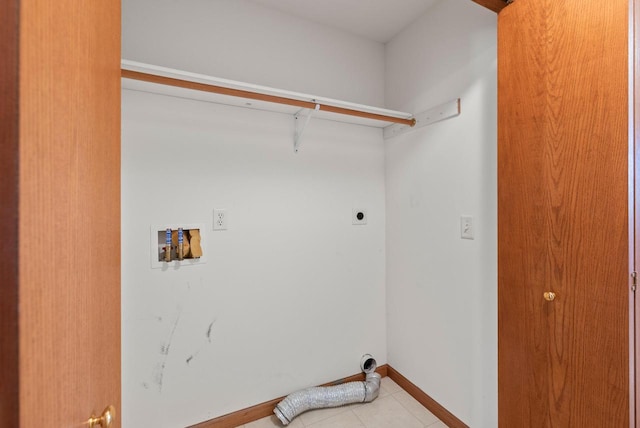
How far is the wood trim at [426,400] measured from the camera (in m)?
1.66

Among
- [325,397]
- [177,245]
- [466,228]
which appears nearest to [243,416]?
[325,397]

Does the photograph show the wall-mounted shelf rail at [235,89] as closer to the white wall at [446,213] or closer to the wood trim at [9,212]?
the white wall at [446,213]

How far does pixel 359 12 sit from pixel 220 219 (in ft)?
5.48

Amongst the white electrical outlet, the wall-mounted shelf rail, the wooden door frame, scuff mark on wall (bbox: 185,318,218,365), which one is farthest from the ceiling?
scuff mark on wall (bbox: 185,318,218,365)

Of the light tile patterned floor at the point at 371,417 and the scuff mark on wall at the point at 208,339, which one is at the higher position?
the scuff mark on wall at the point at 208,339

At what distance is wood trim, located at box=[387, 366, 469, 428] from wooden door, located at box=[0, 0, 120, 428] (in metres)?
1.86

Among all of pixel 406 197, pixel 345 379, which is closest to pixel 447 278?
pixel 406 197

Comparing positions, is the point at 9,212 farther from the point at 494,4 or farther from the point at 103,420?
the point at 494,4

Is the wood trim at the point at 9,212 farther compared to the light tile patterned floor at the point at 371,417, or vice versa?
the light tile patterned floor at the point at 371,417

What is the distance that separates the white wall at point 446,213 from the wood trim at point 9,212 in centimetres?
170

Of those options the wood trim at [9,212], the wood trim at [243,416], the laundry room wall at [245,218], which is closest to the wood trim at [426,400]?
the laundry room wall at [245,218]

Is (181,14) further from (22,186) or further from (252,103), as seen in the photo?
(22,186)

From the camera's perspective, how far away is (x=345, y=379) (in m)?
2.04

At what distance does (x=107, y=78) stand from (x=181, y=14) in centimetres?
138
